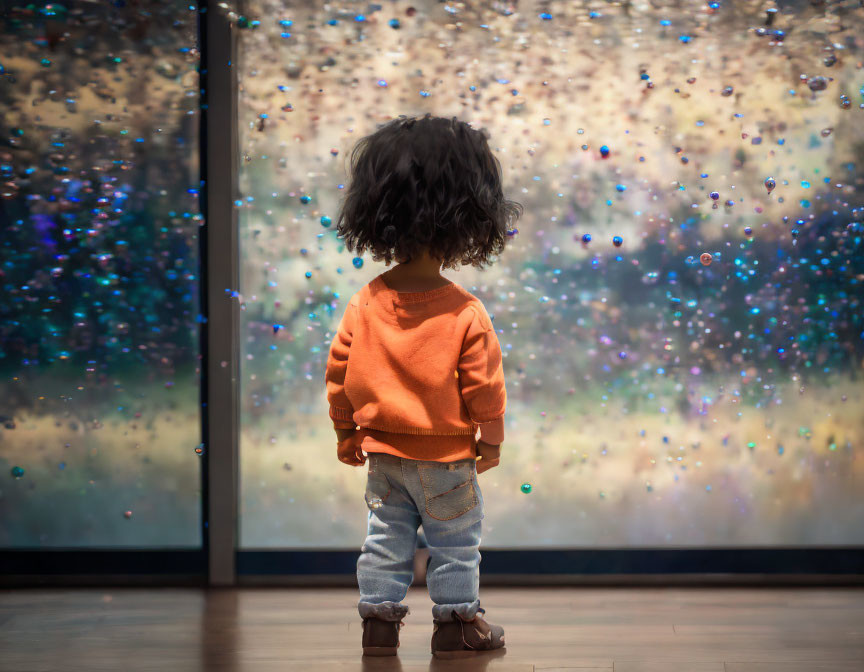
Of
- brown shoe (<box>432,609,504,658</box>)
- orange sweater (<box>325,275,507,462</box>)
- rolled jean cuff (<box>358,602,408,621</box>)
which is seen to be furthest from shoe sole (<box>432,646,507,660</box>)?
orange sweater (<box>325,275,507,462</box>)

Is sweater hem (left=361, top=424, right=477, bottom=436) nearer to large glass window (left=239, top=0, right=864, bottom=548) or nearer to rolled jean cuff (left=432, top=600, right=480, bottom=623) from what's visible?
rolled jean cuff (left=432, top=600, right=480, bottom=623)

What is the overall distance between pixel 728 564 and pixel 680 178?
998mm

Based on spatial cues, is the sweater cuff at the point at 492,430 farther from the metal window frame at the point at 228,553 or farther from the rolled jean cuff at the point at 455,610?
the metal window frame at the point at 228,553

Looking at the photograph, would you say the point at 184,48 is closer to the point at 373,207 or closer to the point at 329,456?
the point at 373,207

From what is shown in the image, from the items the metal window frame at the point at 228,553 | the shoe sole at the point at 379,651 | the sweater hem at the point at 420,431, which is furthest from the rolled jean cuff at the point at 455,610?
the metal window frame at the point at 228,553

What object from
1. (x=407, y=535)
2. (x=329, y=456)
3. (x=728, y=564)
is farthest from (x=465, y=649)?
(x=728, y=564)

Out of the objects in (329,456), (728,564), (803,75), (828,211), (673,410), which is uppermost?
(803,75)

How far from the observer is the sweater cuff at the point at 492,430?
1663 mm

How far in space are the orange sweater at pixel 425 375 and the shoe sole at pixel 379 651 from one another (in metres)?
0.40

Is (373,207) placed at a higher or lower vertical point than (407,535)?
higher

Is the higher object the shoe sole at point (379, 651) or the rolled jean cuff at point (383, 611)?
the rolled jean cuff at point (383, 611)

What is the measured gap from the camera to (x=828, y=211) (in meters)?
2.16

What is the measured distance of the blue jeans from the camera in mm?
1650

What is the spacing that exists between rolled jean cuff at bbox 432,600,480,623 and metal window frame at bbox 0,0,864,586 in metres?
0.53
